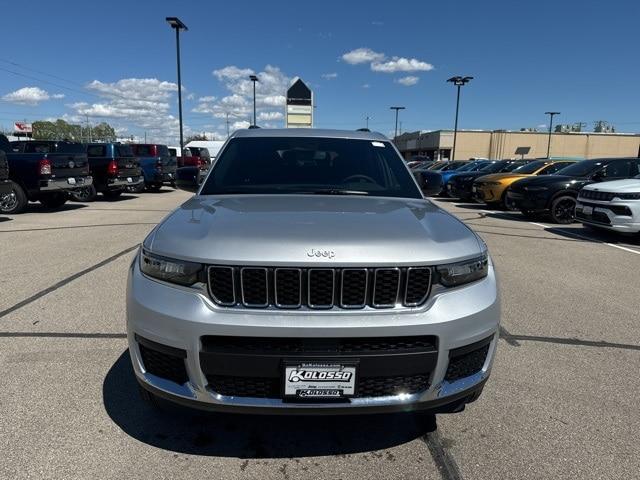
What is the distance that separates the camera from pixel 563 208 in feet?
39.1

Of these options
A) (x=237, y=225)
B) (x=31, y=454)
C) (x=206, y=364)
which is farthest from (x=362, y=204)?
(x=31, y=454)

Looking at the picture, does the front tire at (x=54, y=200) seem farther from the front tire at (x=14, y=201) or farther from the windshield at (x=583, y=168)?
the windshield at (x=583, y=168)

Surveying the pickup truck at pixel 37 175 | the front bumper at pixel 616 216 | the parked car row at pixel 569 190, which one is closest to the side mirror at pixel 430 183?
the parked car row at pixel 569 190

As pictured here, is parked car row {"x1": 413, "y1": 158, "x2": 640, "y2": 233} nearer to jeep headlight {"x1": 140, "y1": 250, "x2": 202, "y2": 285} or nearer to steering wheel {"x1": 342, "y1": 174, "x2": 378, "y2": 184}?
steering wheel {"x1": 342, "y1": 174, "x2": 378, "y2": 184}

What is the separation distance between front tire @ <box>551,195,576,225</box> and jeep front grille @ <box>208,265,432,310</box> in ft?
36.4

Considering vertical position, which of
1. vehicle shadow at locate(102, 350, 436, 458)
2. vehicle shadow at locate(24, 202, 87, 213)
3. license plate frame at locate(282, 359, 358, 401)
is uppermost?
license plate frame at locate(282, 359, 358, 401)

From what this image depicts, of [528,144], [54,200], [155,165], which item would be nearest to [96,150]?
[54,200]

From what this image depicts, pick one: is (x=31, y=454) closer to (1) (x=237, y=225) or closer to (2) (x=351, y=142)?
(1) (x=237, y=225)

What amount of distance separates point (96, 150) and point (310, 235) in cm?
1646

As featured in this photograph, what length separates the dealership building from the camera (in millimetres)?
75625

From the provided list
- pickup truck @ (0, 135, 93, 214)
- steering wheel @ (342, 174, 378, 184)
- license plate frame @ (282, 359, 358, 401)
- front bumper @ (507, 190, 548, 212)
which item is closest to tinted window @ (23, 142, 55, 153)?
pickup truck @ (0, 135, 93, 214)

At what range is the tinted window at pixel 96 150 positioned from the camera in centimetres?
1644

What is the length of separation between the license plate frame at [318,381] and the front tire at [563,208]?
11.3 metres

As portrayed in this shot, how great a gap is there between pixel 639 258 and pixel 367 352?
762cm
